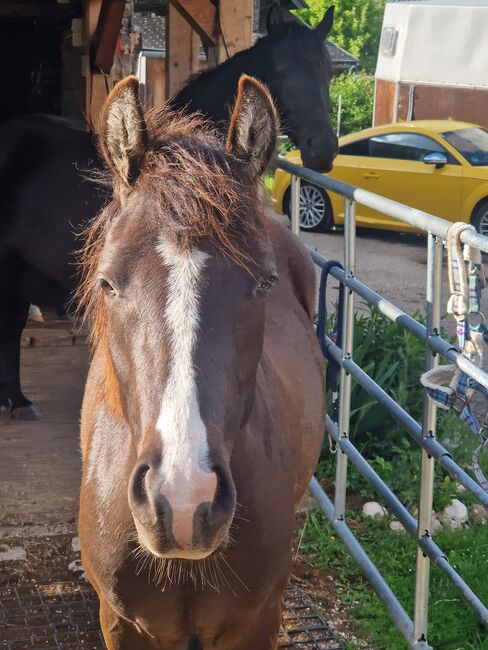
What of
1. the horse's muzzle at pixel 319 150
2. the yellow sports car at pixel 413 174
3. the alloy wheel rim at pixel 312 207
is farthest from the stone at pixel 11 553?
the alloy wheel rim at pixel 312 207

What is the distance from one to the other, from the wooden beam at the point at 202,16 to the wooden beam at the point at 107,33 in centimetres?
100

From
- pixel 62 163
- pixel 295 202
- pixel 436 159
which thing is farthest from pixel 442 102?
pixel 295 202

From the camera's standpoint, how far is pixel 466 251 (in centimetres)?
280

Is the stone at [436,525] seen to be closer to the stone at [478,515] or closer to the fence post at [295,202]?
the stone at [478,515]

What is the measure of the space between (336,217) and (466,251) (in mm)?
12135

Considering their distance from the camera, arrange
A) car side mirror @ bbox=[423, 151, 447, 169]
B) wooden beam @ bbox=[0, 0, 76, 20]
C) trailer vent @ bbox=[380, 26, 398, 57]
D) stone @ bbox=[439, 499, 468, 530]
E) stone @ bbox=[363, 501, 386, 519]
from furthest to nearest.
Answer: trailer vent @ bbox=[380, 26, 398, 57]
car side mirror @ bbox=[423, 151, 447, 169]
wooden beam @ bbox=[0, 0, 76, 20]
stone @ bbox=[363, 501, 386, 519]
stone @ bbox=[439, 499, 468, 530]

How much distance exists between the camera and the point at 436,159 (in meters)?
13.4

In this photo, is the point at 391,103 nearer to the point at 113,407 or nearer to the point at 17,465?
the point at 17,465

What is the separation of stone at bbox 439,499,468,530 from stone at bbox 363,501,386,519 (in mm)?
286

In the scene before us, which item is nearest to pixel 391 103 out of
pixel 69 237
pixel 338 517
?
pixel 69 237

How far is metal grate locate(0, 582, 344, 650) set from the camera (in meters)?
3.60

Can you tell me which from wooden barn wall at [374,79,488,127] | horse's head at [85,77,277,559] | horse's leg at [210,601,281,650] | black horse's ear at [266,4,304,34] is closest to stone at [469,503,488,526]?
horse's leg at [210,601,281,650]

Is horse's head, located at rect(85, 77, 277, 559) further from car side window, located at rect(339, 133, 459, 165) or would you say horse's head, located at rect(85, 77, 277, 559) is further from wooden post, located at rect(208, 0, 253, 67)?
car side window, located at rect(339, 133, 459, 165)

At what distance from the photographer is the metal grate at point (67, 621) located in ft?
11.8
